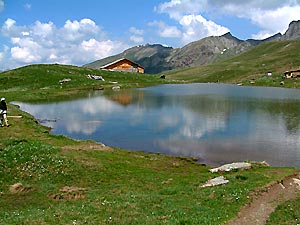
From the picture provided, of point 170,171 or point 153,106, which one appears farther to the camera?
point 153,106

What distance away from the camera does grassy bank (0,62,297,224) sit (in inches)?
771

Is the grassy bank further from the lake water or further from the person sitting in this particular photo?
the lake water

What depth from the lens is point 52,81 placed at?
479 feet

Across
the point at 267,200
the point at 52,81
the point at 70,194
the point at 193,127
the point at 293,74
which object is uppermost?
the point at 52,81

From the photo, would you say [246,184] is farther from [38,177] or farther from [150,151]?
[150,151]

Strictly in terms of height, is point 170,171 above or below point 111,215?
below

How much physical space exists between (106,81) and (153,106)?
257ft

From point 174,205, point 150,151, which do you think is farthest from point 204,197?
point 150,151

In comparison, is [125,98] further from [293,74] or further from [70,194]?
[293,74]

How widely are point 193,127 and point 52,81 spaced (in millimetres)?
101864

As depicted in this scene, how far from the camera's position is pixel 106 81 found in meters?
162

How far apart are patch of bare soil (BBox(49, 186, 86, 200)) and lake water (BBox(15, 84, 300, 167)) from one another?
18.0m

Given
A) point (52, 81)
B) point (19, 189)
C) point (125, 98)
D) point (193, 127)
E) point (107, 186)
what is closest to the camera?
point (19, 189)

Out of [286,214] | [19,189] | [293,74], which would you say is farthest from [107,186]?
[293,74]
